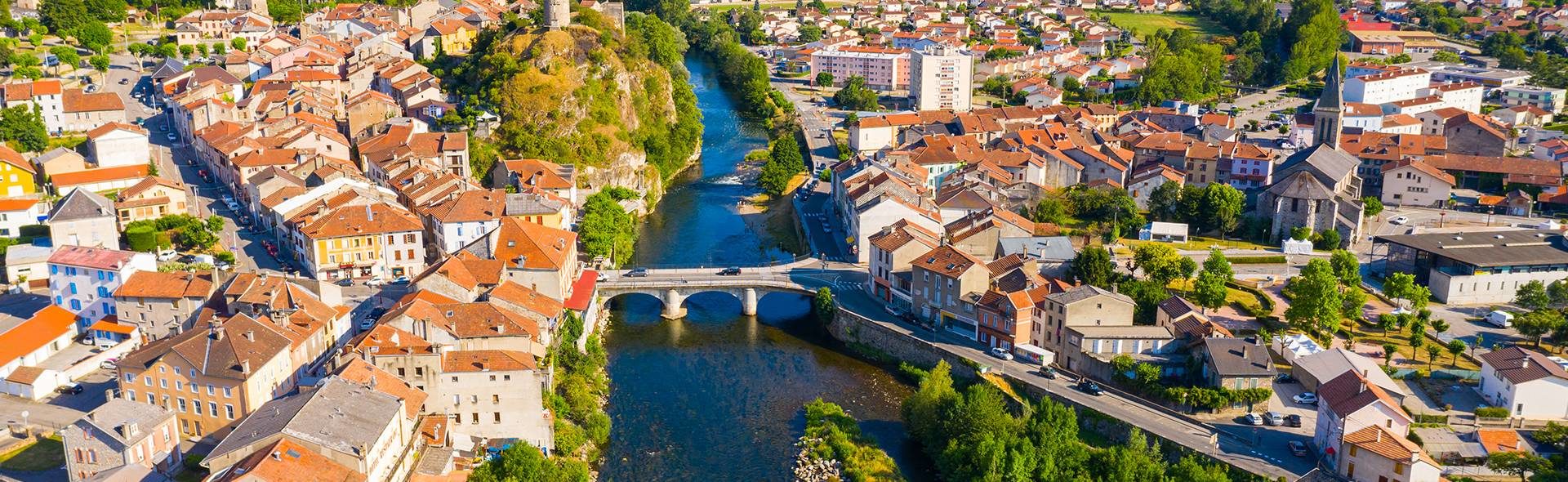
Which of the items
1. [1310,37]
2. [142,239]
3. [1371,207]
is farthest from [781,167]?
[1310,37]

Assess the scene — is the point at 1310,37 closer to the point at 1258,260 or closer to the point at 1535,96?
the point at 1535,96

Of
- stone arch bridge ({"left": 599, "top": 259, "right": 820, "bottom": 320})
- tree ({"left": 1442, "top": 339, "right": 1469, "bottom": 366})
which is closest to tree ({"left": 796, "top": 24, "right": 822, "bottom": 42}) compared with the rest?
stone arch bridge ({"left": 599, "top": 259, "right": 820, "bottom": 320})

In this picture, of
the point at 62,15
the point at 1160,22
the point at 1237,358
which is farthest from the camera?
the point at 1160,22

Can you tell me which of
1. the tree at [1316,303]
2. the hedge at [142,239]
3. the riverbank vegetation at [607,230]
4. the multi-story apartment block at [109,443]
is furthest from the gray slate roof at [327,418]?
the tree at [1316,303]

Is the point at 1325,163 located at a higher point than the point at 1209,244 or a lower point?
Answer: higher

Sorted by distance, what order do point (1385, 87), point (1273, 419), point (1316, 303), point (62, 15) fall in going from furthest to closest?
1. point (1385, 87)
2. point (62, 15)
3. point (1316, 303)
4. point (1273, 419)

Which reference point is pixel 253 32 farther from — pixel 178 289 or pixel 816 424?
pixel 816 424

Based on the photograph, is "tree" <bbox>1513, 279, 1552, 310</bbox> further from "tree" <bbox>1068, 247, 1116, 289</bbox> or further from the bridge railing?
the bridge railing

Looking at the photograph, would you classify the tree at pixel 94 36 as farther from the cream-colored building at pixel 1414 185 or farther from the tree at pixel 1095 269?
the cream-colored building at pixel 1414 185
